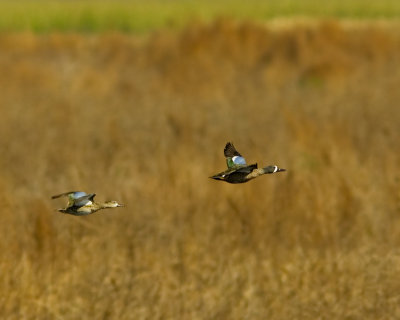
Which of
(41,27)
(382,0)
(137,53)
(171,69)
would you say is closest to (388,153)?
(171,69)

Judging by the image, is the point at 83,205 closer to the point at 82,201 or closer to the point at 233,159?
the point at 82,201

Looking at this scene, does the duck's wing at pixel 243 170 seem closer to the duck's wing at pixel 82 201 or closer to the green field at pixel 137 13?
the duck's wing at pixel 82 201

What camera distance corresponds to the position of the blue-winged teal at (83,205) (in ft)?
9.27

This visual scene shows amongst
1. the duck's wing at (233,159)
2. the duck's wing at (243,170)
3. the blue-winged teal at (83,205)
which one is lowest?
the blue-winged teal at (83,205)

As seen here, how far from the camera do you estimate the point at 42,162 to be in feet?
31.4

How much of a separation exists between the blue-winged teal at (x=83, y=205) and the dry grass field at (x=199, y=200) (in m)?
2.74

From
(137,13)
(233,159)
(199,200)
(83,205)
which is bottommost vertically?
(83,205)

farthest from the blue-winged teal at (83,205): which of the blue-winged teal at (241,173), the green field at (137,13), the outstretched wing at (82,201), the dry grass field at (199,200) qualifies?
the green field at (137,13)

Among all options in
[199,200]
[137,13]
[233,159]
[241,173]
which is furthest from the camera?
[137,13]

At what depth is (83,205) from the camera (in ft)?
9.48

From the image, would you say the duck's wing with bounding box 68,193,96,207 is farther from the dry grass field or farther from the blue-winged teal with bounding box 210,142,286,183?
the dry grass field

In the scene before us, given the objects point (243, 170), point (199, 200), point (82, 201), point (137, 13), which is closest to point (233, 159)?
point (243, 170)

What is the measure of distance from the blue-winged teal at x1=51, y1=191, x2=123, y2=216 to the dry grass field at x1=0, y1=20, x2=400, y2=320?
8.98 ft

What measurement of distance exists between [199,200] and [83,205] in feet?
15.4
